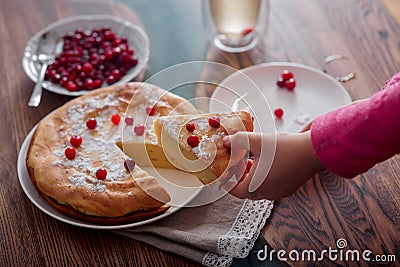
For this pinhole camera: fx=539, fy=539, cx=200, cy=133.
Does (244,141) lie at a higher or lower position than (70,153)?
higher

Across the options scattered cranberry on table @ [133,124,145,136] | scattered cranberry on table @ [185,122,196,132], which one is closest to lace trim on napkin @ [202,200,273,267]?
scattered cranberry on table @ [185,122,196,132]

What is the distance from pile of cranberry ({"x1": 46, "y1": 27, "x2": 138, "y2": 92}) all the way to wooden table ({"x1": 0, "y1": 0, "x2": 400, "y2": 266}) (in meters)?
0.07

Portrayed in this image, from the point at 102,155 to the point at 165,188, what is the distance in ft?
0.68

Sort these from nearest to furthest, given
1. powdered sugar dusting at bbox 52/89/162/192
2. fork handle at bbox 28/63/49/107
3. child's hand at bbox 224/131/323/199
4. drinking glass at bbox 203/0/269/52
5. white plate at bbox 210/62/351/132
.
→ 1. child's hand at bbox 224/131/323/199
2. powdered sugar dusting at bbox 52/89/162/192
3. white plate at bbox 210/62/351/132
4. fork handle at bbox 28/63/49/107
5. drinking glass at bbox 203/0/269/52

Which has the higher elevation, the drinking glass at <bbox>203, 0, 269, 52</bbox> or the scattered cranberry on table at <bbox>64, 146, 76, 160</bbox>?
the drinking glass at <bbox>203, 0, 269, 52</bbox>

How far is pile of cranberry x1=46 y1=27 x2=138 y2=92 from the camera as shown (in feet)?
5.84

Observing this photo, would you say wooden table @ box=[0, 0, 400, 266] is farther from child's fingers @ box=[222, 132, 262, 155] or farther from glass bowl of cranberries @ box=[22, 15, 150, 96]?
child's fingers @ box=[222, 132, 262, 155]

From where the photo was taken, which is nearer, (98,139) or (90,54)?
(98,139)

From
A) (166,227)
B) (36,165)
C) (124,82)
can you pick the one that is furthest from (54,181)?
(124,82)

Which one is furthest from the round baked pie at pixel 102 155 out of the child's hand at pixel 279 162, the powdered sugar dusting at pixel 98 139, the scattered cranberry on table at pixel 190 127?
the child's hand at pixel 279 162

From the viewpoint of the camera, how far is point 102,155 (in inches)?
58.0

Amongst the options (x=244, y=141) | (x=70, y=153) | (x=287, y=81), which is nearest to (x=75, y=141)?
(x=70, y=153)

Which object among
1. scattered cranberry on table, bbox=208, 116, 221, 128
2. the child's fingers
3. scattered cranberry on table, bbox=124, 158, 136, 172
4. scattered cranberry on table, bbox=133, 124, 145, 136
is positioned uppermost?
the child's fingers

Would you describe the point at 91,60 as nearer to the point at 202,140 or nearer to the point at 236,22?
the point at 236,22
